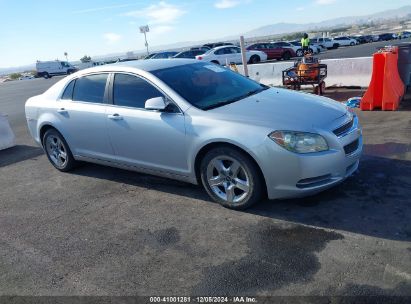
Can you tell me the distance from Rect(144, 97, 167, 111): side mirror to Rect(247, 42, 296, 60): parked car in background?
3117 centimetres

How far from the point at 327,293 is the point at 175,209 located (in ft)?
6.87

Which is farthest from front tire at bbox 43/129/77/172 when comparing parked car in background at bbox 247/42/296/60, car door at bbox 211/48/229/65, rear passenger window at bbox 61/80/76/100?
parked car in background at bbox 247/42/296/60

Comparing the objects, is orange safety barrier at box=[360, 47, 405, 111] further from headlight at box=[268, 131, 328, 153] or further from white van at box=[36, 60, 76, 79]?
white van at box=[36, 60, 76, 79]

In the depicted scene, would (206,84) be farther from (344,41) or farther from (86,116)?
(344,41)

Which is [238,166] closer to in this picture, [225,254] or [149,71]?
[225,254]

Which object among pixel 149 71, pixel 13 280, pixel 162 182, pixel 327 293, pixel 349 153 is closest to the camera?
pixel 327 293

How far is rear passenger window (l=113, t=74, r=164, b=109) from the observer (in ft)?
15.5

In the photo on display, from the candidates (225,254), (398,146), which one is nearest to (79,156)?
(225,254)

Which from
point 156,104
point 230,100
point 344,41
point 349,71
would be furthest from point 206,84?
point 344,41

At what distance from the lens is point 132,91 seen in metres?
4.89

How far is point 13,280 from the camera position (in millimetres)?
3449

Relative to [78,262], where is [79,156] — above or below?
above

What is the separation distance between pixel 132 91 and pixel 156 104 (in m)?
0.68

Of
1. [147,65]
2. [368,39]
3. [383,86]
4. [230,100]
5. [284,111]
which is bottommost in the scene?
[368,39]
